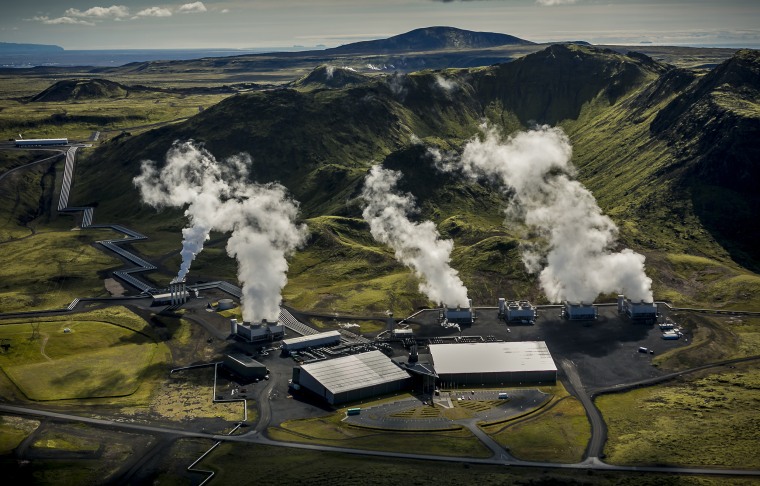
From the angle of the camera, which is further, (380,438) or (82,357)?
(82,357)

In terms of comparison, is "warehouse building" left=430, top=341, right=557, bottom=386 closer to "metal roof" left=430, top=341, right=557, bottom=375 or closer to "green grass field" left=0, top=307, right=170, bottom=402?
"metal roof" left=430, top=341, right=557, bottom=375

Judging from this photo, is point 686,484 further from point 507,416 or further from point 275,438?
point 275,438

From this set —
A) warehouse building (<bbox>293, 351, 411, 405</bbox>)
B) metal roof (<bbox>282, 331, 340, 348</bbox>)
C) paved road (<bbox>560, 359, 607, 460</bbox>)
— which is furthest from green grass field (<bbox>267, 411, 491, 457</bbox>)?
metal roof (<bbox>282, 331, 340, 348</bbox>)

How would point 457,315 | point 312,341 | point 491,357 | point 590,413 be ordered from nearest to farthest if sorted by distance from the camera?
point 590,413
point 491,357
point 312,341
point 457,315

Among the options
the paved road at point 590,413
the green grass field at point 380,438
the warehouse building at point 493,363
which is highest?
the warehouse building at point 493,363

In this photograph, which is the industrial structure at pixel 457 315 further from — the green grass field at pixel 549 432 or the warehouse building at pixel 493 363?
the green grass field at pixel 549 432

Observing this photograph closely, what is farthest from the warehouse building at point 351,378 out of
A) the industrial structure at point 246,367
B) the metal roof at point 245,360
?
the metal roof at point 245,360

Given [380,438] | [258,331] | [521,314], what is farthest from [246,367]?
[521,314]

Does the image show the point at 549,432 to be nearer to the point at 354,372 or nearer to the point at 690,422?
the point at 690,422
